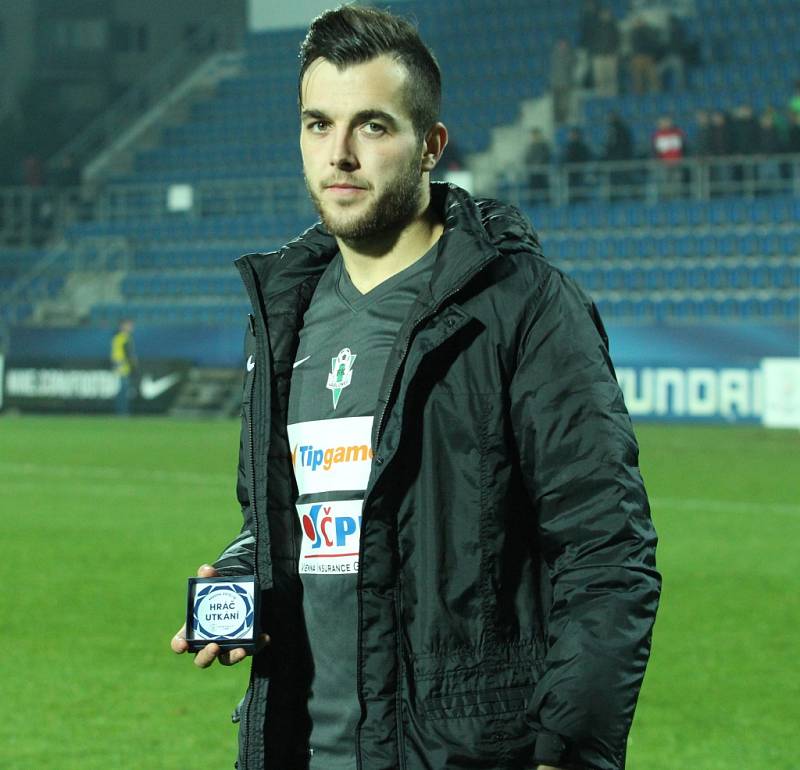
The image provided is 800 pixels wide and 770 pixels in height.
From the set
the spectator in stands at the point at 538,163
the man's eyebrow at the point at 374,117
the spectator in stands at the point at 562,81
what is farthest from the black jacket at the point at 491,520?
the spectator in stands at the point at 562,81

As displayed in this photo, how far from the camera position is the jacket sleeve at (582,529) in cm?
224

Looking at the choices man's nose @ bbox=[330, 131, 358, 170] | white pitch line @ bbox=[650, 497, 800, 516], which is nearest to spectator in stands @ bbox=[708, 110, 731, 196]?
white pitch line @ bbox=[650, 497, 800, 516]

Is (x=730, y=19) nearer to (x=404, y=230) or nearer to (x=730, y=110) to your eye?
(x=730, y=110)

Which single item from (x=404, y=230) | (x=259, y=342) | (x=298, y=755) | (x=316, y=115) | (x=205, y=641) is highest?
(x=316, y=115)

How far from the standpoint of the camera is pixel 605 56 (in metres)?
28.0

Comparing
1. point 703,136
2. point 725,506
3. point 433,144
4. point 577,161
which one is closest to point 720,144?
point 703,136

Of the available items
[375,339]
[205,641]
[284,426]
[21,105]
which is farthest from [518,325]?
[21,105]

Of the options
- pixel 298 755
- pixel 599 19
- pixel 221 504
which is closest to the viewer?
pixel 298 755

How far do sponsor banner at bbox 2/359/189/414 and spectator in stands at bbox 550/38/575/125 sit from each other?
8.30m

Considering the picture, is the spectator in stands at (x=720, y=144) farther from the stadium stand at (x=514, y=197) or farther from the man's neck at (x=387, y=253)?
the man's neck at (x=387, y=253)

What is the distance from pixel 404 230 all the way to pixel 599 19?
25.8m

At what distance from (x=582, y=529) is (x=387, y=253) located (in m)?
0.57

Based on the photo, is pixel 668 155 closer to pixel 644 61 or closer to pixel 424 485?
pixel 644 61

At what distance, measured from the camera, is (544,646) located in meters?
2.40
